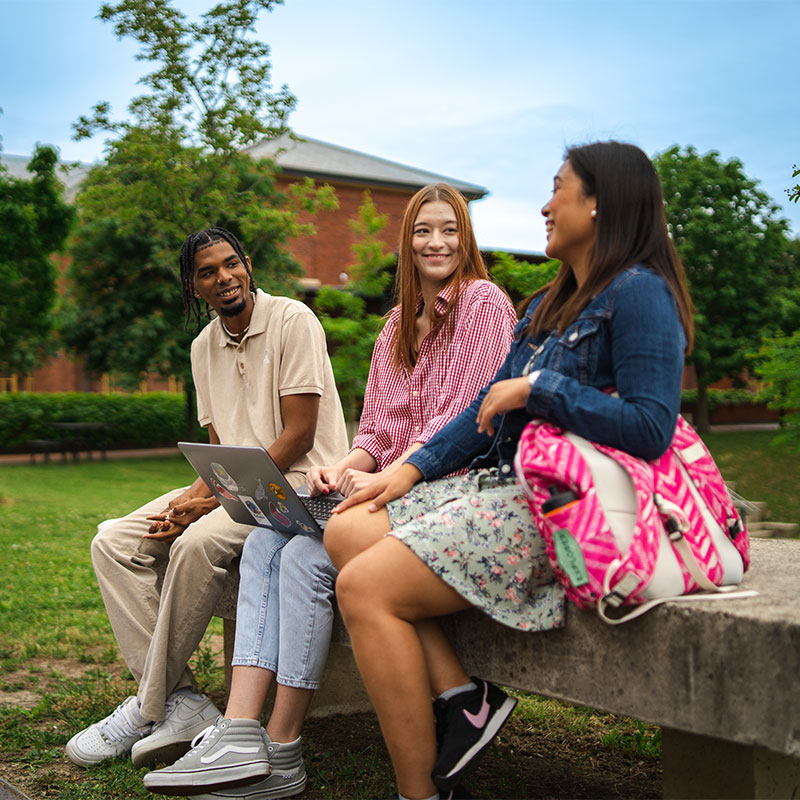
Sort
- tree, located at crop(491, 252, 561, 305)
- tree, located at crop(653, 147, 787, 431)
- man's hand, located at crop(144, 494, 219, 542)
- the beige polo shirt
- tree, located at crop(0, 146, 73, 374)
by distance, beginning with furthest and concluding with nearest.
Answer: tree, located at crop(653, 147, 787, 431) → tree, located at crop(0, 146, 73, 374) → tree, located at crop(491, 252, 561, 305) → the beige polo shirt → man's hand, located at crop(144, 494, 219, 542)

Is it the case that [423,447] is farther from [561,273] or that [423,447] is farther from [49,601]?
[49,601]

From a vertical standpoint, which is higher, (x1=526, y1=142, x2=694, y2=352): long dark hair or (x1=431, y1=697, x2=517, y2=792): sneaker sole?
(x1=526, y1=142, x2=694, y2=352): long dark hair

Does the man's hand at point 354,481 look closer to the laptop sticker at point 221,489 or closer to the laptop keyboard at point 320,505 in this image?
the laptop keyboard at point 320,505

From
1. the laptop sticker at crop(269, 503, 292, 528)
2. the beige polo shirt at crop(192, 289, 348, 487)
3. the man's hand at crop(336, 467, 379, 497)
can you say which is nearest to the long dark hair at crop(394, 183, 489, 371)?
the beige polo shirt at crop(192, 289, 348, 487)

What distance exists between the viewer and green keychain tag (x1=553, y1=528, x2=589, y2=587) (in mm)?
2137

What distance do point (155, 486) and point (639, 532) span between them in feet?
49.5

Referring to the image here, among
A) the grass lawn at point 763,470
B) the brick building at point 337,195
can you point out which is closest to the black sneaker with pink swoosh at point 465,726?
Answer: the grass lawn at point 763,470

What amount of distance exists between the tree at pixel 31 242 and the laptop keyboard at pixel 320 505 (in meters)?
13.6

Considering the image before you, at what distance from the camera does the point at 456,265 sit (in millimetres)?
3430

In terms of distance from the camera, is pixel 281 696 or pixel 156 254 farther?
pixel 156 254

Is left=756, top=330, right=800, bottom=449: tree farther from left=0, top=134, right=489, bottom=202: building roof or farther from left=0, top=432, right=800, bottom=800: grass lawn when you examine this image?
left=0, top=134, right=489, bottom=202: building roof

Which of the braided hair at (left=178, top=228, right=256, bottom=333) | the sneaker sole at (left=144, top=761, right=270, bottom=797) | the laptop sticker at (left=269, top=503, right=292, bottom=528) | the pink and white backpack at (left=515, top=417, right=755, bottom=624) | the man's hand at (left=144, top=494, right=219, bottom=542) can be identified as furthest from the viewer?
the braided hair at (left=178, top=228, right=256, bottom=333)

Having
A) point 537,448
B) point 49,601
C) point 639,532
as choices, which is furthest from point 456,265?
point 49,601

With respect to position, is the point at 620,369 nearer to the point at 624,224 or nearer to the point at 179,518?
the point at 624,224
